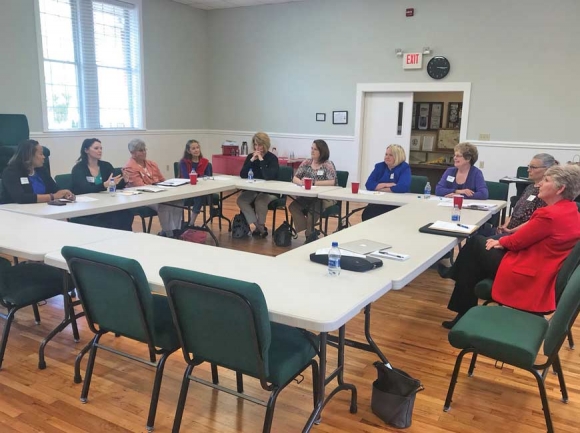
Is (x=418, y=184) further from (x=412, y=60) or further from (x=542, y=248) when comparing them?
(x=412, y=60)

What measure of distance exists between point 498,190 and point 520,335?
2.90 m

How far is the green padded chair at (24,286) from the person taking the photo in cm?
268

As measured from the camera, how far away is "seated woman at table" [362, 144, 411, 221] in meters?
5.02

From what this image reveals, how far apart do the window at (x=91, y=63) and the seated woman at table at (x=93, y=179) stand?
11.2 feet

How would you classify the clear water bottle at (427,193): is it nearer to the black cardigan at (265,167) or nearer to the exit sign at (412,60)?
the black cardigan at (265,167)

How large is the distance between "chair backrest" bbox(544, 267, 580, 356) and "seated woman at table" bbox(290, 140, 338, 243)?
3355mm

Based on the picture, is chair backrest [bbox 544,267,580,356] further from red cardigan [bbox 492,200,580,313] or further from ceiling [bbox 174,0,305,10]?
ceiling [bbox 174,0,305,10]

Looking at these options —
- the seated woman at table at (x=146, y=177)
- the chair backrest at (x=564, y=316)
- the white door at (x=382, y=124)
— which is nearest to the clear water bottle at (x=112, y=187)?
the seated woman at table at (x=146, y=177)

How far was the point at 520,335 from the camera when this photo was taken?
2.27 m

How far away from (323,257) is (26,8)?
6638 millimetres

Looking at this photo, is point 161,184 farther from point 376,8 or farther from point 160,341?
point 376,8

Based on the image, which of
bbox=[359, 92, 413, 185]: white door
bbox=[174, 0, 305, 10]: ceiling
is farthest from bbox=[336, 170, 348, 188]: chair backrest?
bbox=[174, 0, 305, 10]: ceiling

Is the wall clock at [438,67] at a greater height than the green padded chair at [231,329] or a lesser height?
greater

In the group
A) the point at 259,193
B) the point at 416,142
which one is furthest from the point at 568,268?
the point at 416,142
